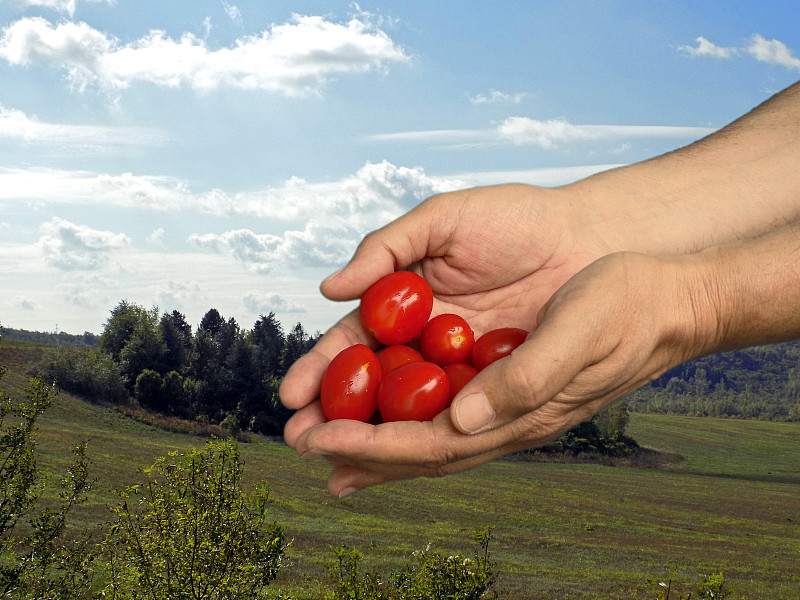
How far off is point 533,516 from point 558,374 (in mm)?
32054

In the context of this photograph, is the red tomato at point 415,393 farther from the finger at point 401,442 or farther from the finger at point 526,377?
the finger at point 526,377

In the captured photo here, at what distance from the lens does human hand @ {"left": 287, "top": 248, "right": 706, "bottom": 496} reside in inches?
109

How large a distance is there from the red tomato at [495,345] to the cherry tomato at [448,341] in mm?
115

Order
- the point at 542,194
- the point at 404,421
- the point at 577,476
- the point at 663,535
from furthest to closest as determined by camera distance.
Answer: the point at 577,476
the point at 663,535
the point at 542,194
the point at 404,421

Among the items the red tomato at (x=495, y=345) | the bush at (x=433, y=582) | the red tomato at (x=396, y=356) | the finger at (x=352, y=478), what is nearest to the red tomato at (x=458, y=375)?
the red tomato at (x=495, y=345)

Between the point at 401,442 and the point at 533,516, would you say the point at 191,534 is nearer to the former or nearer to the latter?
the point at 401,442

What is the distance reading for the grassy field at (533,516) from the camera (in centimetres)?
2197

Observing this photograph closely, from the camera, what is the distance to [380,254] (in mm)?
3936

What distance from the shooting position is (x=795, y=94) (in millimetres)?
4684

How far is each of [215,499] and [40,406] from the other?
2.58 meters

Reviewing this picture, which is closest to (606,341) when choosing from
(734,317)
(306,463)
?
(734,317)

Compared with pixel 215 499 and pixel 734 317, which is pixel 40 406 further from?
pixel 734 317

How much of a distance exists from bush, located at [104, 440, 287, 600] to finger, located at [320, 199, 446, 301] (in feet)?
7.97

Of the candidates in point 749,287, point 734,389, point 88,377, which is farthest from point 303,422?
point 734,389
